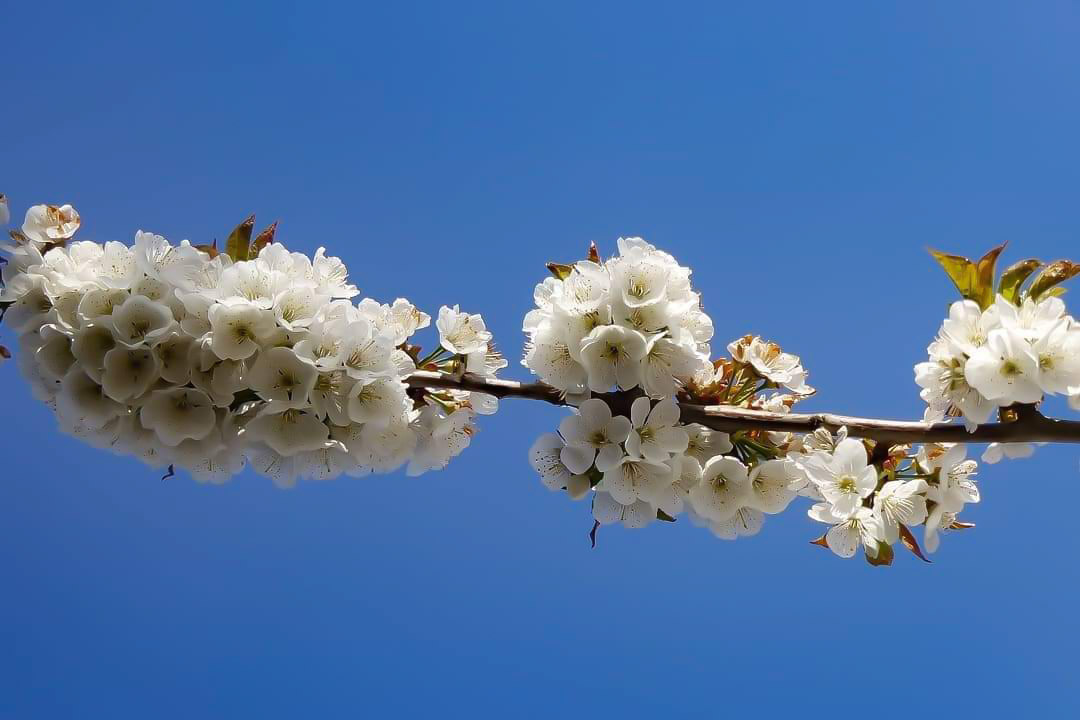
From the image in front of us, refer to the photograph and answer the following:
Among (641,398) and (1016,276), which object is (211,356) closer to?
(641,398)

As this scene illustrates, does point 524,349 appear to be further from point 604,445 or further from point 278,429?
point 278,429

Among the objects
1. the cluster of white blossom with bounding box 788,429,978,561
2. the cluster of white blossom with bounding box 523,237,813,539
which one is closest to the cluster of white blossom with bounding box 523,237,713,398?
the cluster of white blossom with bounding box 523,237,813,539

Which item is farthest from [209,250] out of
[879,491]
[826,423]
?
[879,491]

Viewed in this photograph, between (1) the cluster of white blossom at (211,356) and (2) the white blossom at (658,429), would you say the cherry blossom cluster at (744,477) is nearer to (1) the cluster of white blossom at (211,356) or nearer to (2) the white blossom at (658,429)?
(2) the white blossom at (658,429)

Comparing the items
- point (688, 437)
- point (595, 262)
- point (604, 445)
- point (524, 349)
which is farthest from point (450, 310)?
point (688, 437)

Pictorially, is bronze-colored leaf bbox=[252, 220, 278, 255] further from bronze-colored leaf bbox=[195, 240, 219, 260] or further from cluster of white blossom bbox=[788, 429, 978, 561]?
cluster of white blossom bbox=[788, 429, 978, 561]

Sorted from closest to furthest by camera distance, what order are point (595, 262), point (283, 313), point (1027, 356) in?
point (1027, 356), point (283, 313), point (595, 262)
